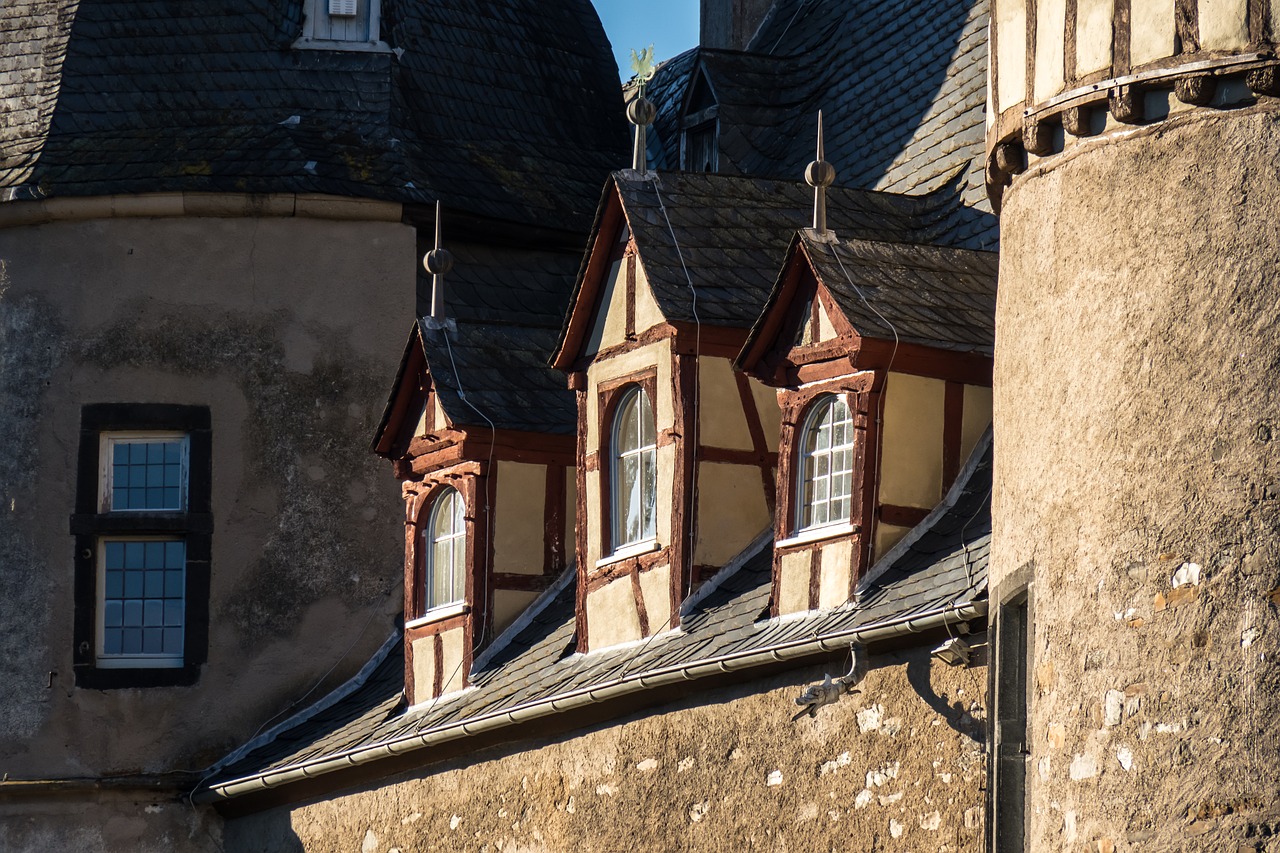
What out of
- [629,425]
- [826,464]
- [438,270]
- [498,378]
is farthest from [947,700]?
[438,270]

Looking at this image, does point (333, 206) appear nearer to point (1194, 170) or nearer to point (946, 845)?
point (946, 845)

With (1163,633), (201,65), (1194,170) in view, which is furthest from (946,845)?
(201,65)

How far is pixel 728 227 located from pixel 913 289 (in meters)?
1.89

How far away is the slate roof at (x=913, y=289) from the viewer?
1503 centimetres

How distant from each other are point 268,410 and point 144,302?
3.82ft

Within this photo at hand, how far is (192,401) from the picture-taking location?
819 inches

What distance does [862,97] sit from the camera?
65.6 ft

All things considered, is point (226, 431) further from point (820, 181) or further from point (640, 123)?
point (820, 181)

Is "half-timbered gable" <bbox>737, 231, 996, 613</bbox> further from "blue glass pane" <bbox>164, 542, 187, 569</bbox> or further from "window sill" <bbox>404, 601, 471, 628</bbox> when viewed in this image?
"blue glass pane" <bbox>164, 542, 187, 569</bbox>

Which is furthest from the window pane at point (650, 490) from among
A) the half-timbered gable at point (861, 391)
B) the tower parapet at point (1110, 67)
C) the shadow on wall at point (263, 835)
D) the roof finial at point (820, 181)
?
the tower parapet at point (1110, 67)

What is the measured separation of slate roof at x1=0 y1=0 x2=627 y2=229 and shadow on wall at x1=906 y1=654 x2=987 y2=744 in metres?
8.24

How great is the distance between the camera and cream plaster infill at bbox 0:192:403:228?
20.8 metres

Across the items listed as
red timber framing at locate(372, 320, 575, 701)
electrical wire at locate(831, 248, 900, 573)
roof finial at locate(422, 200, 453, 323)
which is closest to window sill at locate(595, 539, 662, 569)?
red timber framing at locate(372, 320, 575, 701)

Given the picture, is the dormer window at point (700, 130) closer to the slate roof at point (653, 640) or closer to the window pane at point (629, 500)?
the slate roof at point (653, 640)
